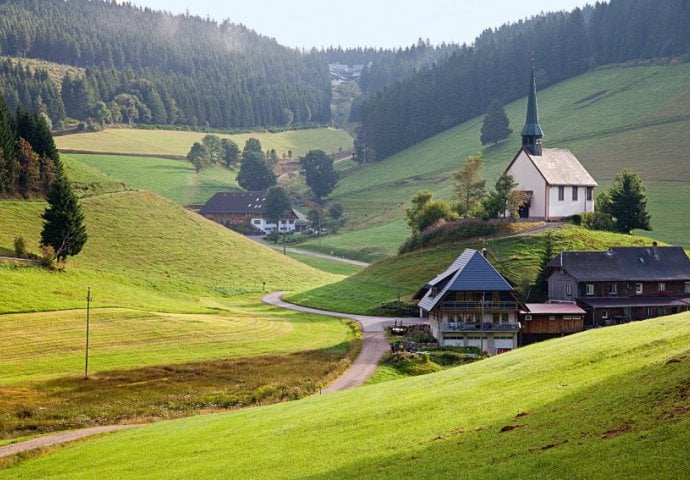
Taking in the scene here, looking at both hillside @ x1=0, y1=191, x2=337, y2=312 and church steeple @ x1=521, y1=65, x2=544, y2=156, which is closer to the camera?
hillside @ x1=0, y1=191, x2=337, y2=312

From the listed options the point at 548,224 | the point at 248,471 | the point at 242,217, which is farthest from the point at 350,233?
the point at 248,471

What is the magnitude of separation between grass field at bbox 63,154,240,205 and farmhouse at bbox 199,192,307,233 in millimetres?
7532

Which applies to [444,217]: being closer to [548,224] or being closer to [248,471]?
[548,224]

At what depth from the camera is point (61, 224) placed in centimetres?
8175

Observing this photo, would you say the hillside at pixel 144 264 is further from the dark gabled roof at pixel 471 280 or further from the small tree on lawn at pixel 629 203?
the small tree on lawn at pixel 629 203

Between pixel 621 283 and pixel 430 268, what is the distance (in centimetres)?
2298

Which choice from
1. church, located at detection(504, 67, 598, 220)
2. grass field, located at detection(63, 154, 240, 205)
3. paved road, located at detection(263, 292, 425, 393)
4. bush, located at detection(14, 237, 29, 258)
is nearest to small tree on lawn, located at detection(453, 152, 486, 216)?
church, located at detection(504, 67, 598, 220)

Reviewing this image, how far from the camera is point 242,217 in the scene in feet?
560

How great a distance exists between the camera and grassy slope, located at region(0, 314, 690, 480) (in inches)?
778

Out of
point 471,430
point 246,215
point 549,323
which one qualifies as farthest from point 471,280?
point 246,215

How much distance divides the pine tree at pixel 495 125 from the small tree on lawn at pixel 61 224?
382 feet

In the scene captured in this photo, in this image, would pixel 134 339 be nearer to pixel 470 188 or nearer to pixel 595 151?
pixel 470 188

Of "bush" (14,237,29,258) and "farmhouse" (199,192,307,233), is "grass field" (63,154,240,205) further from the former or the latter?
"bush" (14,237,29,258)

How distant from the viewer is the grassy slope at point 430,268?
3278 inches
